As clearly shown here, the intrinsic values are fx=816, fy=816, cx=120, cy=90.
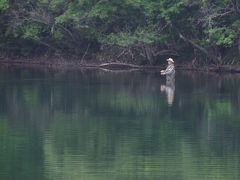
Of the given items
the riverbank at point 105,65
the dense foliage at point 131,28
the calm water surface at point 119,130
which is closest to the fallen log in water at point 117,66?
the riverbank at point 105,65

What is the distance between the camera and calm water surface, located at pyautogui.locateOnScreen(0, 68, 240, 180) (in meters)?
16.1

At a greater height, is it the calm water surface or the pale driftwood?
the calm water surface

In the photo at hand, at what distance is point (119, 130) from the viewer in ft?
68.8

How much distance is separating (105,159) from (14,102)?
1069 cm

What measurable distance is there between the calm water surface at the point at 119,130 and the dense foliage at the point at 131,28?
5054 mm

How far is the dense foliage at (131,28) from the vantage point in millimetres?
39406

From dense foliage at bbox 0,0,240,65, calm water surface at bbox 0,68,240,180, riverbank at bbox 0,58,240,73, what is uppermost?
dense foliage at bbox 0,0,240,65

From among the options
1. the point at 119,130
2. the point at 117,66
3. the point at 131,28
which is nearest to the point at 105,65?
the point at 117,66

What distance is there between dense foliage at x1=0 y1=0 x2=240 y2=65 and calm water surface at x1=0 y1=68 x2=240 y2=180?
505cm

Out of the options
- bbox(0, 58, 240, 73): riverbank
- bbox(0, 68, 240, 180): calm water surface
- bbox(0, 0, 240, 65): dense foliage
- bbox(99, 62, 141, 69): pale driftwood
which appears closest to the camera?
bbox(0, 68, 240, 180): calm water surface

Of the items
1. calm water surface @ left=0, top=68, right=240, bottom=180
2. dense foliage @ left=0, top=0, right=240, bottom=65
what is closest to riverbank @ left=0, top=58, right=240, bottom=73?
dense foliage @ left=0, top=0, right=240, bottom=65

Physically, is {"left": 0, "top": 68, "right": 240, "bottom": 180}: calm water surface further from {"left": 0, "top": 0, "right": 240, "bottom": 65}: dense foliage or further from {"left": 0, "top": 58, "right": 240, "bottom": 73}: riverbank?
{"left": 0, "top": 58, "right": 240, "bottom": 73}: riverbank

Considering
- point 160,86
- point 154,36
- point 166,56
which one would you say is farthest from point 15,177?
point 166,56

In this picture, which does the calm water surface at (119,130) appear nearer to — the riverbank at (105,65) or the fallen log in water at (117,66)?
the riverbank at (105,65)
